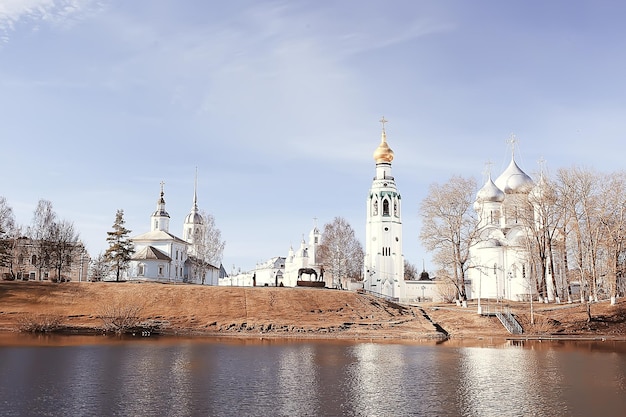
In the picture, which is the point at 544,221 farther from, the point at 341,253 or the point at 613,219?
the point at 341,253

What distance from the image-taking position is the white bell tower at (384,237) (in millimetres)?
76750

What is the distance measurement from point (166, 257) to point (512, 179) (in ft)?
144

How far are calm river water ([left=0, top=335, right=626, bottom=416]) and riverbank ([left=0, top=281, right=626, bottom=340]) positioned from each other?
10.4 meters

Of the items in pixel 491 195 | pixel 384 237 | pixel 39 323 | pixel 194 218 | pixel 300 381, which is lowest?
pixel 300 381

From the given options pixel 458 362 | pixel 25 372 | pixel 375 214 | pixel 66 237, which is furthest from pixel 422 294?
pixel 25 372

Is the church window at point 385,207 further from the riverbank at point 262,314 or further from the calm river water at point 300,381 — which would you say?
the calm river water at point 300,381

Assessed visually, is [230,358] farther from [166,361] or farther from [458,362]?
[458,362]

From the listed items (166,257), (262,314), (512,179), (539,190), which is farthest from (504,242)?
(166,257)

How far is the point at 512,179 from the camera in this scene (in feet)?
246

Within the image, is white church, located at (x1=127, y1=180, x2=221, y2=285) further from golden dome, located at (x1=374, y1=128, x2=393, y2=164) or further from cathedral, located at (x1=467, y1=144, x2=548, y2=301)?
cathedral, located at (x1=467, y1=144, x2=548, y2=301)

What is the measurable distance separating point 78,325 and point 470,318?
102 feet

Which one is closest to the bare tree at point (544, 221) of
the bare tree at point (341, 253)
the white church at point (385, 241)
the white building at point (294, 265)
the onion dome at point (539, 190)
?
the onion dome at point (539, 190)

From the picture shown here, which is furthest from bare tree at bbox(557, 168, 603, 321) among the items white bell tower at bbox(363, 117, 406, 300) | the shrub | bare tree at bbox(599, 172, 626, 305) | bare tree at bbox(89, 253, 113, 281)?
bare tree at bbox(89, 253, 113, 281)

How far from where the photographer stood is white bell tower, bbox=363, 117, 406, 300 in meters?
76.8
